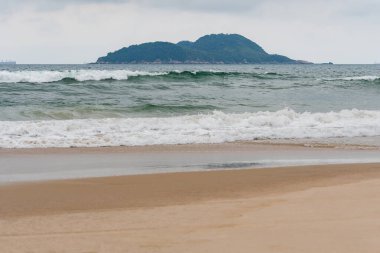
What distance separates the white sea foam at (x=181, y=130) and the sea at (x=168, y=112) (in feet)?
0.07

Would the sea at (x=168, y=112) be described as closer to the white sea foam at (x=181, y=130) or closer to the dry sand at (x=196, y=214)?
the white sea foam at (x=181, y=130)

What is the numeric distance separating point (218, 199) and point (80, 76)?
95.1ft

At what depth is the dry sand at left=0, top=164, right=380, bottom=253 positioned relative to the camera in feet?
13.5

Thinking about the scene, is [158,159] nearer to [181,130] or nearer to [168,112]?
[181,130]

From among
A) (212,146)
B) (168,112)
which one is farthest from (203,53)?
(212,146)

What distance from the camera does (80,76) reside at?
111 ft

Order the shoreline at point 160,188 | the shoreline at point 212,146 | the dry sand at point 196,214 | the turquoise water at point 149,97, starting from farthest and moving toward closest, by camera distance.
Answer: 1. the turquoise water at point 149,97
2. the shoreline at point 212,146
3. the shoreline at point 160,188
4. the dry sand at point 196,214

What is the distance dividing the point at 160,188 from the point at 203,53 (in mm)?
143422

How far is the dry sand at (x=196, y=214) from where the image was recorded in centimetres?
413

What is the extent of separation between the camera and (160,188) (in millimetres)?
6668

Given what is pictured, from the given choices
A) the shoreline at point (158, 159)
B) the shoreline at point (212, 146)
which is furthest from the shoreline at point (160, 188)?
the shoreline at point (212, 146)

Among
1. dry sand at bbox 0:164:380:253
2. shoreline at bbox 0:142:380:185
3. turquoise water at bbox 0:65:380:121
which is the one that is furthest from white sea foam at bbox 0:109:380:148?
dry sand at bbox 0:164:380:253

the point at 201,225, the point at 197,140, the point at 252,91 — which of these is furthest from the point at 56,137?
the point at 252,91

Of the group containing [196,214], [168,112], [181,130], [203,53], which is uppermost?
[203,53]
